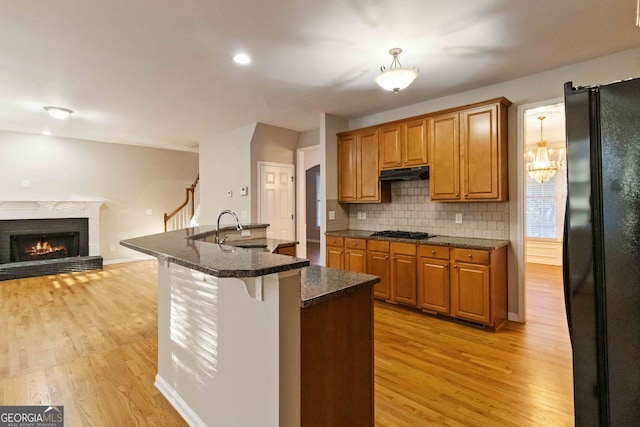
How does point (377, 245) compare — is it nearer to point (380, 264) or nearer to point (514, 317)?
point (380, 264)

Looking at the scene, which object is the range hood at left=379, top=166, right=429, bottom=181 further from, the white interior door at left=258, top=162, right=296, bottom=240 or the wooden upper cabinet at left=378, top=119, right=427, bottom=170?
the white interior door at left=258, top=162, right=296, bottom=240

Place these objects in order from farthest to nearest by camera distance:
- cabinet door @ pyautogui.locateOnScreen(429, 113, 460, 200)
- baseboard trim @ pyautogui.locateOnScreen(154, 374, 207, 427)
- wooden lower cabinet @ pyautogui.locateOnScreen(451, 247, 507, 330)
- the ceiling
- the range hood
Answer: the range hood, cabinet door @ pyautogui.locateOnScreen(429, 113, 460, 200), wooden lower cabinet @ pyautogui.locateOnScreen(451, 247, 507, 330), the ceiling, baseboard trim @ pyautogui.locateOnScreen(154, 374, 207, 427)

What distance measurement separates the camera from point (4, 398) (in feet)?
7.01

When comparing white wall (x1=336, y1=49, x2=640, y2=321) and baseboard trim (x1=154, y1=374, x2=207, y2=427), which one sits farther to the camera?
white wall (x1=336, y1=49, x2=640, y2=321)

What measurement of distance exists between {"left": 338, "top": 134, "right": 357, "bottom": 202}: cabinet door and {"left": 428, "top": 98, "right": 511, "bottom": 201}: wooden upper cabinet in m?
1.18

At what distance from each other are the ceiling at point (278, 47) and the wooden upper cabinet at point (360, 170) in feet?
1.67

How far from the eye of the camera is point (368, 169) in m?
4.46

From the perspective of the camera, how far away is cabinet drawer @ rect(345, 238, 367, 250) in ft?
13.6

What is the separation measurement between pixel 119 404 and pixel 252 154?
157 inches

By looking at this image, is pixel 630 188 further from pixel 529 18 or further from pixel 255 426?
pixel 529 18

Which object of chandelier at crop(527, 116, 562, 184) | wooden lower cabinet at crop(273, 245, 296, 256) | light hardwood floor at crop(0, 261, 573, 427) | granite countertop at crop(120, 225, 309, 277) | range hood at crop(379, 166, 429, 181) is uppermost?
chandelier at crop(527, 116, 562, 184)

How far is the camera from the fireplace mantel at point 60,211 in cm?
573

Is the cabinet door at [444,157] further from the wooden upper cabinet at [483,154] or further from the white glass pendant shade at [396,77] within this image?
the white glass pendant shade at [396,77]

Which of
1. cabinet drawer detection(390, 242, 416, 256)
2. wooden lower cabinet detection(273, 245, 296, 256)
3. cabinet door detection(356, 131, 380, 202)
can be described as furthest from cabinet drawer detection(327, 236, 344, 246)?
wooden lower cabinet detection(273, 245, 296, 256)
